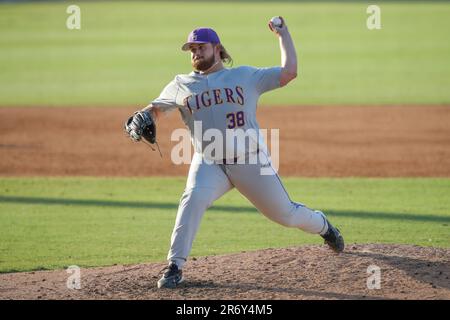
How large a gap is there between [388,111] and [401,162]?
4255mm

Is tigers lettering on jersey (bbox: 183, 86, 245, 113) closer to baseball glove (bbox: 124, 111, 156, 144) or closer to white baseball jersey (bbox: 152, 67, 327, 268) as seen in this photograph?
white baseball jersey (bbox: 152, 67, 327, 268)

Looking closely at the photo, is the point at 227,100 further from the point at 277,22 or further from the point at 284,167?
the point at 284,167

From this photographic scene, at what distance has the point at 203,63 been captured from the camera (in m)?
6.23

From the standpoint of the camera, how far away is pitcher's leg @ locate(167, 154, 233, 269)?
19.9ft

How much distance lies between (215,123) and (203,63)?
0.47 metres

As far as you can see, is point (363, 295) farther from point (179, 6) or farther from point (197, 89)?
point (179, 6)

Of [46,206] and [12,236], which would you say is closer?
[12,236]

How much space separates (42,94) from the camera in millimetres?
19047

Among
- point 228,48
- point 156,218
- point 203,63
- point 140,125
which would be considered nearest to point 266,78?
point 203,63

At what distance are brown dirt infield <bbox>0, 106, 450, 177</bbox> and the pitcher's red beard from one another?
5.45m

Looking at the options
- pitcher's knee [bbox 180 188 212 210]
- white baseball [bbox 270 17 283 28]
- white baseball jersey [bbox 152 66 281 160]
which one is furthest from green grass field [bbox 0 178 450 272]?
white baseball [bbox 270 17 283 28]
